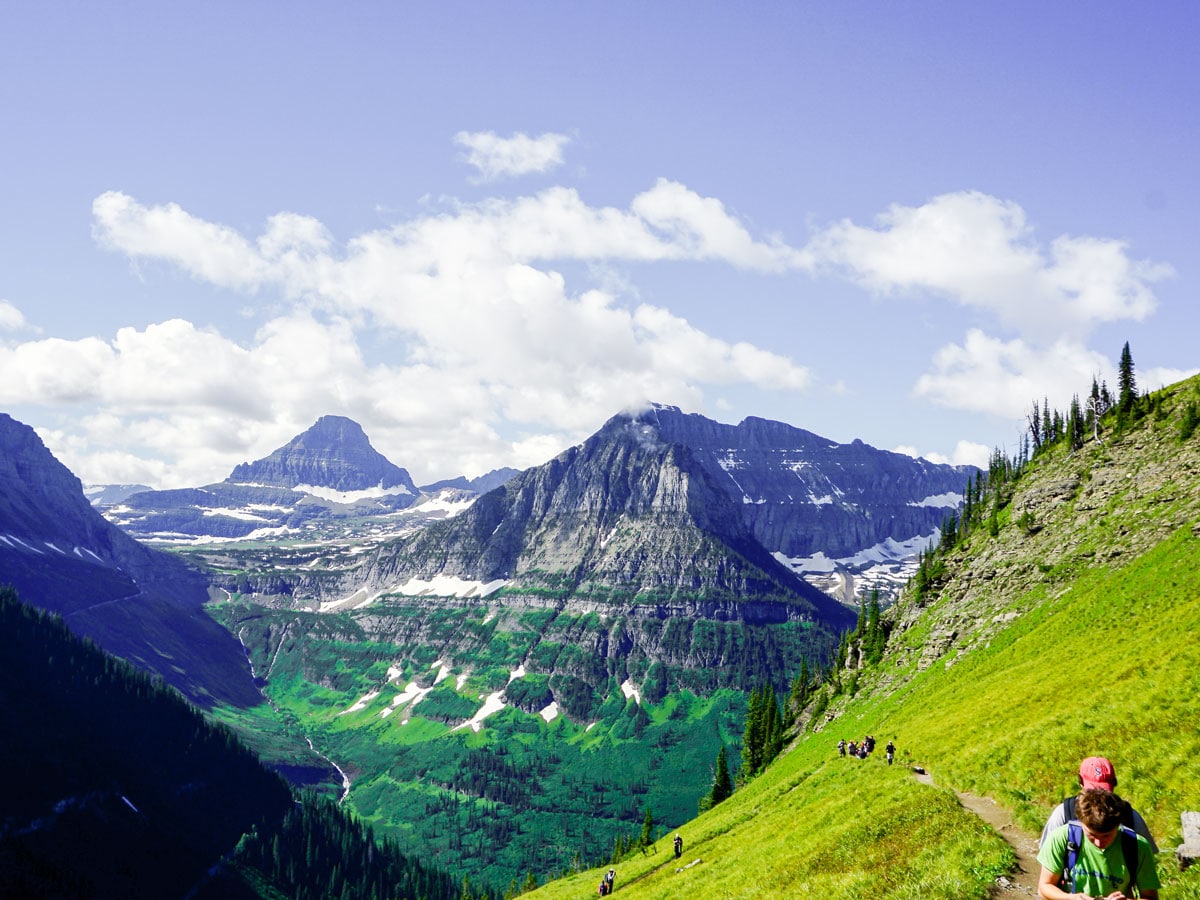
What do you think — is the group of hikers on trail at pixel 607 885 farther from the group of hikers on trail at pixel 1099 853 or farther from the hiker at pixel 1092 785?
the hiker at pixel 1092 785

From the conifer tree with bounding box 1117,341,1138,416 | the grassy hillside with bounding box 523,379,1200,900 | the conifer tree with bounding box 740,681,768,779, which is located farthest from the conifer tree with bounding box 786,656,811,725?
the conifer tree with bounding box 1117,341,1138,416

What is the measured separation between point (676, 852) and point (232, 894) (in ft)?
602

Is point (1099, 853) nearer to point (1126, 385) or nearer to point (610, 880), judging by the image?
point (610, 880)

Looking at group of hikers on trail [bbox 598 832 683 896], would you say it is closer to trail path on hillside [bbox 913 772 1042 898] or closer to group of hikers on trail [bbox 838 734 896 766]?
group of hikers on trail [bbox 838 734 896 766]

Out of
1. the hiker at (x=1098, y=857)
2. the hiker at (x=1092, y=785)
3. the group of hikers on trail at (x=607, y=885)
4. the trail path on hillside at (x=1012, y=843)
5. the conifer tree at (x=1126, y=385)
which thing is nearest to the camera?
the hiker at (x=1098, y=857)

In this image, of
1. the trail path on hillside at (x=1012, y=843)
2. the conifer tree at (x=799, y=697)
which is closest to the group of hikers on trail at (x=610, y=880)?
the trail path on hillside at (x=1012, y=843)

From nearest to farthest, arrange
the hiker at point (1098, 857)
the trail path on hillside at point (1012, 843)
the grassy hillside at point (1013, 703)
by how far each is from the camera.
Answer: the hiker at point (1098, 857)
the trail path on hillside at point (1012, 843)
the grassy hillside at point (1013, 703)

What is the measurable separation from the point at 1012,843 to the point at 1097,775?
16.7 metres

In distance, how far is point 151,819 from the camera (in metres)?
190

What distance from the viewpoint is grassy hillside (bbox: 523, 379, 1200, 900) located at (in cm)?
2581

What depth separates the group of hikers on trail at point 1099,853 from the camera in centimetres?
1088

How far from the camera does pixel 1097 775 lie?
1152 centimetres

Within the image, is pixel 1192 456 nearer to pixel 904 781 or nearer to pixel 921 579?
pixel 921 579

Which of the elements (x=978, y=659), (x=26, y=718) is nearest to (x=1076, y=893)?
(x=978, y=659)
